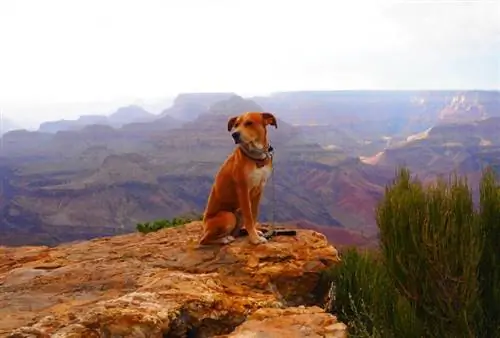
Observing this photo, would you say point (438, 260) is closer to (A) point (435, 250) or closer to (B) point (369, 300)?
(A) point (435, 250)

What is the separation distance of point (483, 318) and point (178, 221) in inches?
306

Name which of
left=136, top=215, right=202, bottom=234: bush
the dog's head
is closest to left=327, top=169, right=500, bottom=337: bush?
the dog's head

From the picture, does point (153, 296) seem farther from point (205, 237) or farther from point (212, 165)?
point (212, 165)

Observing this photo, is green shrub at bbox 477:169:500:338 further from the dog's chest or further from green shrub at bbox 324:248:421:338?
the dog's chest

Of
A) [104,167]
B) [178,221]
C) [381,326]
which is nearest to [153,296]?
[381,326]

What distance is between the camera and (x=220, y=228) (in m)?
7.15

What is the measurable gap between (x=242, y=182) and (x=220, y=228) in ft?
2.52

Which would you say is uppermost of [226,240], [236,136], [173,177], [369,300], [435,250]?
[236,136]

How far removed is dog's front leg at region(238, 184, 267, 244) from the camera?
22.2 ft

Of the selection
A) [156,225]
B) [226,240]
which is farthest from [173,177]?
[226,240]

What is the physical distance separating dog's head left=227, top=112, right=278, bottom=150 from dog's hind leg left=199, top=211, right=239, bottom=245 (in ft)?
3.24

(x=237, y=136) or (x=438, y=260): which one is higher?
(x=237, y=136)

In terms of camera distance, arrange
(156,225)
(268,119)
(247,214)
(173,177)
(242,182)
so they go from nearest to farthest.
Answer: (242,182) → (247,214) → (268,119) → (156,225) → (173,177)

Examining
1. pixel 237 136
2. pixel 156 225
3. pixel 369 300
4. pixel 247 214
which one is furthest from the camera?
pixel 156 225
